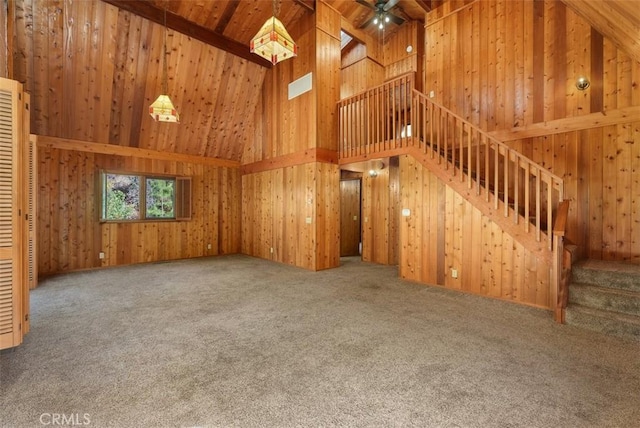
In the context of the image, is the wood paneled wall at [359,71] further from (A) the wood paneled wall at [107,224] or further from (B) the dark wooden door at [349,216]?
(A) the wood paneled wall at [107,224]

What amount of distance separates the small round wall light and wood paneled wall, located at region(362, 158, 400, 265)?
331 centimetres

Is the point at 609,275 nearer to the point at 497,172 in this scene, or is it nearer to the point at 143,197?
the point at 497,172

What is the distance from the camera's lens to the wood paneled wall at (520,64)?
4.09 meters

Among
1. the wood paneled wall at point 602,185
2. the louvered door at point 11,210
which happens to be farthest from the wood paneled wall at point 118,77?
the wood paneled wall at point 602,185

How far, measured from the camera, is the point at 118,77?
222 inches

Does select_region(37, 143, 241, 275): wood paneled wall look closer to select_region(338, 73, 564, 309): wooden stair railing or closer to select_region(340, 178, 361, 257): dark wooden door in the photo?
select_region(340, 178, 361, 257): dark wooden door

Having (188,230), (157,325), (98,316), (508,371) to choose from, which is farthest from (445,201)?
(188,230)

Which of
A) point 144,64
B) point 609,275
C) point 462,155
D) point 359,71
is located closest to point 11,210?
point 144,64

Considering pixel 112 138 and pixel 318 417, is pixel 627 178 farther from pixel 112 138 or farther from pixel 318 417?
pixel 112 138

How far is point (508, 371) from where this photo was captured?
88.4 inches

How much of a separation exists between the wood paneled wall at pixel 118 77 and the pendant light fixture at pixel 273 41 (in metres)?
3.84

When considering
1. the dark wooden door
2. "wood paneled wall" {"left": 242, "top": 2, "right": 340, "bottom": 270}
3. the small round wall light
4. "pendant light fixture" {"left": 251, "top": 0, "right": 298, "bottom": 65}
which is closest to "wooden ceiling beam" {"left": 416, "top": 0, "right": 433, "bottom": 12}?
"wood paneled wall" {"left": 242, "top": 2, "right": 340, "bottom": 270}

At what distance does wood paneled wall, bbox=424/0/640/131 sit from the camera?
4.09 meters

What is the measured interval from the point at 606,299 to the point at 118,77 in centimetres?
869
